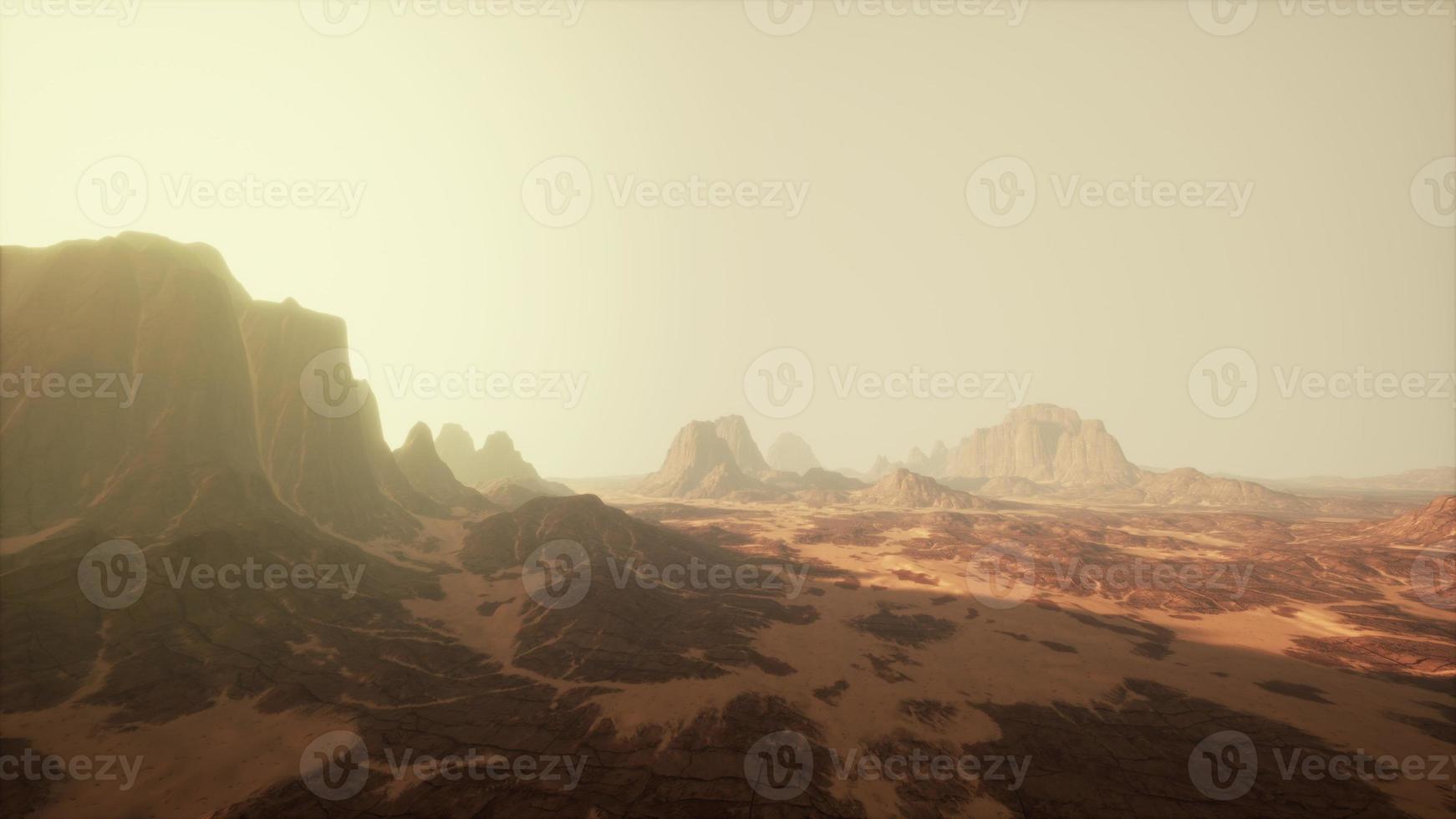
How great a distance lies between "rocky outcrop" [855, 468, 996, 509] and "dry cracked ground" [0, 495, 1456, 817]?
55152 millimetres

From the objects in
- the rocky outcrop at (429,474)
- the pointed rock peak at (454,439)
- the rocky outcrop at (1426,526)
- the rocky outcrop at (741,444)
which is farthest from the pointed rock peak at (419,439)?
the rocky outcrop at (1426,526)

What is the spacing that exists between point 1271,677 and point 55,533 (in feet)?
242

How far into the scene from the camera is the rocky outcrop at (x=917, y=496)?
3967 inches

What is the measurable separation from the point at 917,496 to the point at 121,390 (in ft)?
378

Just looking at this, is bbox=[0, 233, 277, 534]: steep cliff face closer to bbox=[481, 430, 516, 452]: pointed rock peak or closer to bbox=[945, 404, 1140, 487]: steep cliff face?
bbox=[481, 430, 516, 452]: pointed rock peak

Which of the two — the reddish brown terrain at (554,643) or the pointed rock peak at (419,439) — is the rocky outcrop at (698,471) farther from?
the reddish brown terrain at (554,643)

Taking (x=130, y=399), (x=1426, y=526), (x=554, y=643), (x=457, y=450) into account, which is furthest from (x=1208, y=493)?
(x=457, y=450)

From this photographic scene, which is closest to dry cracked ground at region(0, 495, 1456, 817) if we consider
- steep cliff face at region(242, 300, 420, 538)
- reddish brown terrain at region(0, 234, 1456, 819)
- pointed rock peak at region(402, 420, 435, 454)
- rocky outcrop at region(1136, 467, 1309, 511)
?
reddish brown terrain at region(0, 234, 1456, 819)

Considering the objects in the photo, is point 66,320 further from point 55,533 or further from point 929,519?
point 929,519

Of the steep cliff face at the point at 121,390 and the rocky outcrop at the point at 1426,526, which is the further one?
the rocky outcrop at the point at 1426,526

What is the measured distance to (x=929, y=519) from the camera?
78938 millimetres

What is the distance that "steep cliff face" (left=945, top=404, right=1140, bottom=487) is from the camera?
144 metres

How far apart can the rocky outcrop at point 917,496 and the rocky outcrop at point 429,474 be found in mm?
83839

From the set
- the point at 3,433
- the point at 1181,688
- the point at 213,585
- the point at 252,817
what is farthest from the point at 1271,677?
the point at 3,433
